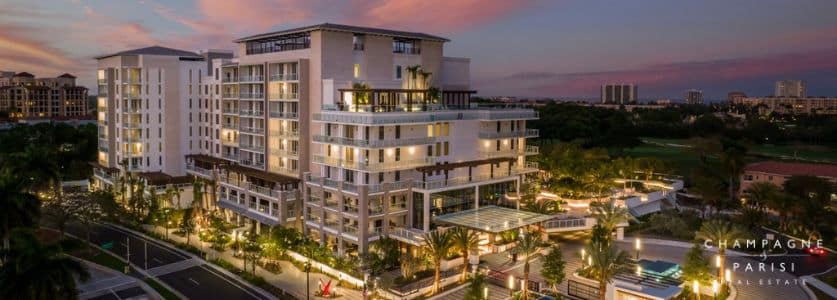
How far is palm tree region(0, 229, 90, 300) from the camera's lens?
1220 inches

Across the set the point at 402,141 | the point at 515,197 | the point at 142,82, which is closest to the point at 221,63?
the point at 142,82

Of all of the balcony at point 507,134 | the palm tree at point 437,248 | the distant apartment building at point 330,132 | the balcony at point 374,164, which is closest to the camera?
the palm tree at point 437,248

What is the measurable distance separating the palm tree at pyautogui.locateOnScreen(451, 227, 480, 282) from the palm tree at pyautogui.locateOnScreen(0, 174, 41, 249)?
106 ft

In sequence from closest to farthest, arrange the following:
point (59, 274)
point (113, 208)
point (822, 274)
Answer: point (59, 274)
point (822, 274)
point (113, 208)

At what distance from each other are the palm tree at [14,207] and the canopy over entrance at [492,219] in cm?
3239

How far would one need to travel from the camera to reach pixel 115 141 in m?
82.8

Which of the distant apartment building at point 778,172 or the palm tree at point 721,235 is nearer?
the palm tree at point 721,235

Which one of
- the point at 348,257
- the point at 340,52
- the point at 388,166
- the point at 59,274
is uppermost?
the point at 340,52

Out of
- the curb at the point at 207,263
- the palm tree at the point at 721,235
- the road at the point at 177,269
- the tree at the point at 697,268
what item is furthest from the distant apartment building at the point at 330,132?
the palm tree at the point at 721,235

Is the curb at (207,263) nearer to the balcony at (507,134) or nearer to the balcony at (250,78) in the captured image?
the balcony at (250,78)

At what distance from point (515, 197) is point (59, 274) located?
1688 inches

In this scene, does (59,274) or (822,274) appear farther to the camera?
(822,274)

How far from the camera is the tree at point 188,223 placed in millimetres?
61175

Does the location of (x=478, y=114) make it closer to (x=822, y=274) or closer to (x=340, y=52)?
(x=340, y=52)
